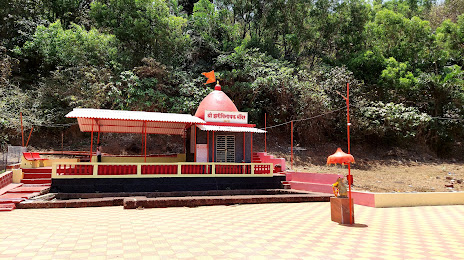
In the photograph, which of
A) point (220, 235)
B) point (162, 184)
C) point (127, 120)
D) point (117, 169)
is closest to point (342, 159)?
point (220, 235)

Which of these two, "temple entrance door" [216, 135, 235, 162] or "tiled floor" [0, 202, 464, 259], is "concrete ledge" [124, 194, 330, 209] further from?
"temple entrance door" [216, 135, 235, 162]

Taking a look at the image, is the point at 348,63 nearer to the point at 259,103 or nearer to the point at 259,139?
the point at 259,103

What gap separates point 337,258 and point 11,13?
30206mm

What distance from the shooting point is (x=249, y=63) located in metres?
23.0

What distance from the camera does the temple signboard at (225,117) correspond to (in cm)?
1354

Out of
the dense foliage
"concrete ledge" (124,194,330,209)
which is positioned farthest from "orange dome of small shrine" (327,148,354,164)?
the dense foliage

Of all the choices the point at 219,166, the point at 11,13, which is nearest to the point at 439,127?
the point at 219,166

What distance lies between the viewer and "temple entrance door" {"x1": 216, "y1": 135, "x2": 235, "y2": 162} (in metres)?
13.7

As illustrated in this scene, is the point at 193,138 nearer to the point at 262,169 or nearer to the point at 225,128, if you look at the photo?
the point at 225,128

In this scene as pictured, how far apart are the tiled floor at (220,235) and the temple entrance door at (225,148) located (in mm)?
4915

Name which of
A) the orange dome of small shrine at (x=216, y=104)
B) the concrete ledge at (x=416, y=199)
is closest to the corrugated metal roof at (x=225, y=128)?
the orange dome of small shrine at (x=216, y=104)

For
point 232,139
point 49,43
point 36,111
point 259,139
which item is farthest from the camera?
point 259,139

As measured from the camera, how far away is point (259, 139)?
23812mm

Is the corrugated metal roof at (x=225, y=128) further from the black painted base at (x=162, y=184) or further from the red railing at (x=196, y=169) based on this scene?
the black painted base at (x=162, y=184)
